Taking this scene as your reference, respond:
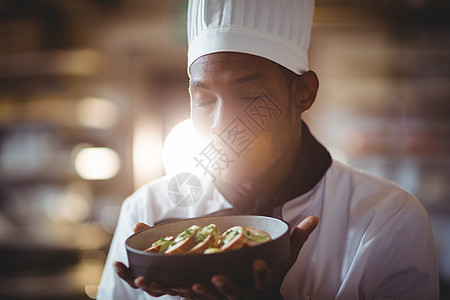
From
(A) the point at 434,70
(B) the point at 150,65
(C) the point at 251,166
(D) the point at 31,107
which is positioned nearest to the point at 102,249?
(D) the point at 31,107

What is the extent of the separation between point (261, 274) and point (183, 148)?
522mm

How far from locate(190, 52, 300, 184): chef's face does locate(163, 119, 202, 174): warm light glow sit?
56mm

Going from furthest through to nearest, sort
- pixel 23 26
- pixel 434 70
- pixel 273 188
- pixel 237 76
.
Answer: pixel 23 26
pixel 434 70
pixel 273 188
pixel 237 76

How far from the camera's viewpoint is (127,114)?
10.6ft

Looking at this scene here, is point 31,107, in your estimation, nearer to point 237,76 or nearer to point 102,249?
point 102,249

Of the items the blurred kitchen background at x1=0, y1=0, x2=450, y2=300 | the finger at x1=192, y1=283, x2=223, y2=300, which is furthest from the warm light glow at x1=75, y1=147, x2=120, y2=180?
the finger at x1=192, y1=283, x2=223, y2=300

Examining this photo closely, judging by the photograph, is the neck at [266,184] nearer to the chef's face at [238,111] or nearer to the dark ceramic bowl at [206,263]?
the chef's face at [238,111]

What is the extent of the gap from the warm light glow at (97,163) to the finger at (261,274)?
282cm

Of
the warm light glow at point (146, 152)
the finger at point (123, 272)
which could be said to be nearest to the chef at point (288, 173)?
the finger at point (123, 272)

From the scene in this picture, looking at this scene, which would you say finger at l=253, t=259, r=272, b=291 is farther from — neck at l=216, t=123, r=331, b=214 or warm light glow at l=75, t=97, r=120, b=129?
warm light glow at l=75, t=97, r=120, b=129

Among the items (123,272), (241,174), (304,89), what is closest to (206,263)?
(123,272)

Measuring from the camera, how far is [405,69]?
10.4 ft

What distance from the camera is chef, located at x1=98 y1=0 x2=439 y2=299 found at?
83 cm

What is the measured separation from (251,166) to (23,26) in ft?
11.7
